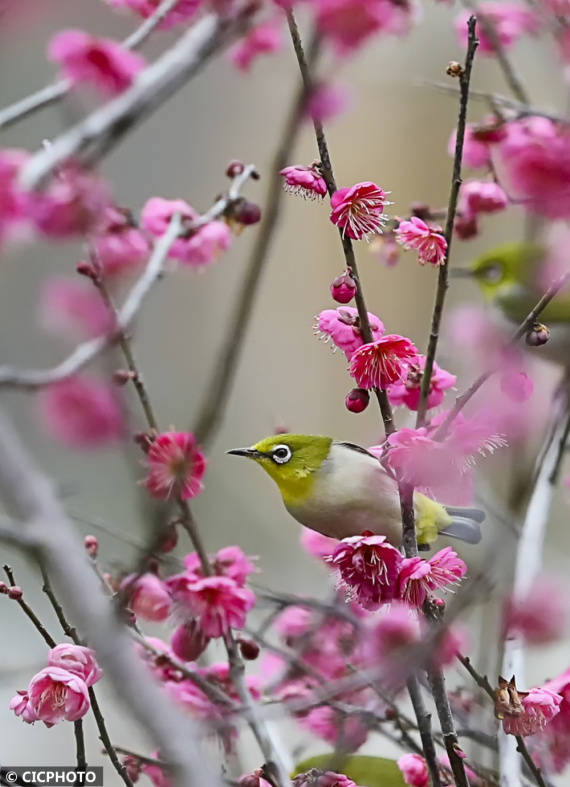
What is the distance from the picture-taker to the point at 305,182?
2.50 feet

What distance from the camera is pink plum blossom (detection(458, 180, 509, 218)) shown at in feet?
3.89

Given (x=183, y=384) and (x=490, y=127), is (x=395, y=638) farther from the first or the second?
(x=183, y=384)

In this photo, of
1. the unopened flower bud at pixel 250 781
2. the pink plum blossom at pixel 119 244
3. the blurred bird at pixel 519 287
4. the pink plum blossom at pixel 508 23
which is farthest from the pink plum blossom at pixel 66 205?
the blurred bird at pixel 519 287

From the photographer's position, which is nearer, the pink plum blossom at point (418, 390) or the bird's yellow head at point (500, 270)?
the pink plum blossom at point (418, 390)

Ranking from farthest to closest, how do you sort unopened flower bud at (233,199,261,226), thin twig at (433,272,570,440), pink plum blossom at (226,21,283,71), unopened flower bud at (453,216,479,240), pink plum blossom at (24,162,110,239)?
pink plum blossom at (226,21,283,71)
unopened flower bud at (453,216,479,240)
unopened flower bud at (233,199,261,226)
pink plum blossom at (24,162,110,239)
thin twig at (433,272,570,440)

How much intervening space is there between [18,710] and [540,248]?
1.24 m

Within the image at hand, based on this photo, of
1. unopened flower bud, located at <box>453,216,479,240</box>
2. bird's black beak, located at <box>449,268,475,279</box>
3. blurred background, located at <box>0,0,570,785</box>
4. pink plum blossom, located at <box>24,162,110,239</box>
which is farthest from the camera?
blurred background, located at <box>0,0,570,785</box>

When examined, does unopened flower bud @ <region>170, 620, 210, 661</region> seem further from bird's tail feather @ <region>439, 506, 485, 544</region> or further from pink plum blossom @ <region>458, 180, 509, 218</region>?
pink plum blossom @ <region>458, 180, 509, 218</region>

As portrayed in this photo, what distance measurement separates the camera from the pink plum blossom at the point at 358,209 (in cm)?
75

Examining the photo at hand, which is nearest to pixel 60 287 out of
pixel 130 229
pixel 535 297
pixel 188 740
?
pixel 130 229

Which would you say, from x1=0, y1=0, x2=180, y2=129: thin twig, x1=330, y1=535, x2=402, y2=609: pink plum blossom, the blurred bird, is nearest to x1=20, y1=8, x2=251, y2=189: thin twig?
x1=0, y1=0, x2=180, y2=129: thin twig

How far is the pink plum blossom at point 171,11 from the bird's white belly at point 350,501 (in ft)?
1.60

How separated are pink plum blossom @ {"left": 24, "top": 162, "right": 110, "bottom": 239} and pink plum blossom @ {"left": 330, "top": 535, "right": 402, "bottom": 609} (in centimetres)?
39

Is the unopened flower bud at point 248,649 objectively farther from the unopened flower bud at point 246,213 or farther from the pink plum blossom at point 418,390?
the unopened flower bud at point 246,213
